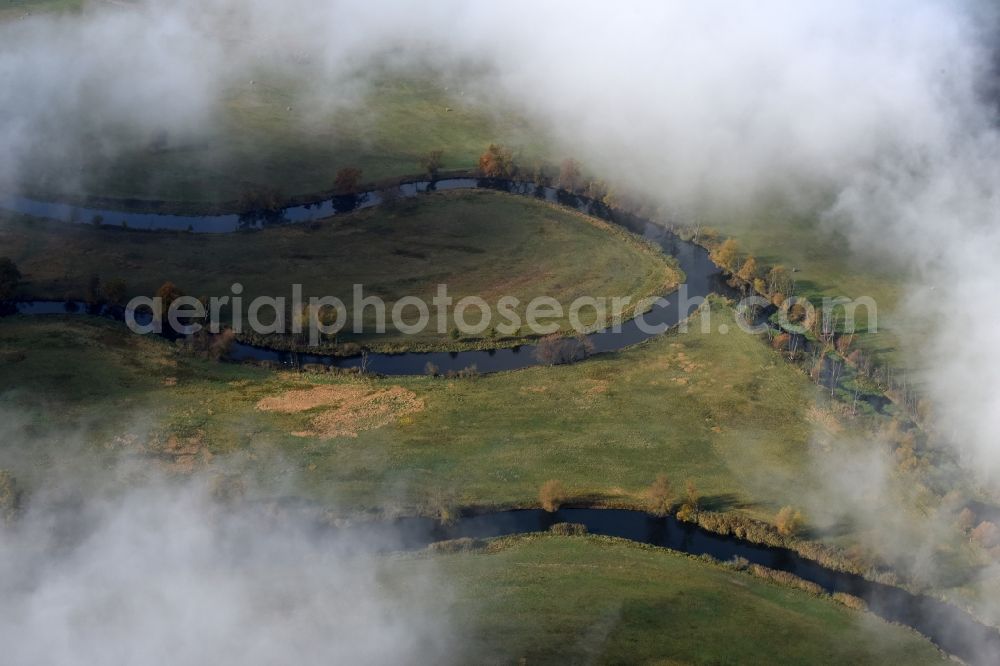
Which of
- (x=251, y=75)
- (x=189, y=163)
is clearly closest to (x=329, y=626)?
(x=189, y=163)

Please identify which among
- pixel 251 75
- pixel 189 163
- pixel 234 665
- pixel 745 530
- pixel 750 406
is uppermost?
pixel 251 75

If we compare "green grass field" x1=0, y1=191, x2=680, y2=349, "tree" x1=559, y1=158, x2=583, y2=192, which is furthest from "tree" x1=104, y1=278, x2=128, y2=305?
"tree" x1=559, y1=158, x2=583, y2=192

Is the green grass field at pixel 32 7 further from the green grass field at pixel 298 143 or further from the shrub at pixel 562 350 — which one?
the shrub at pixel 562 350

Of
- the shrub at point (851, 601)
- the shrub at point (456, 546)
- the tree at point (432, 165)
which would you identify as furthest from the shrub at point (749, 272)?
Answer: the shrub at point (456, 546)

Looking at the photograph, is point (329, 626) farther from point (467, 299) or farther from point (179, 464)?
point (467, 299)

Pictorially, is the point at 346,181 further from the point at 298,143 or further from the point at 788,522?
the point at 788,522
